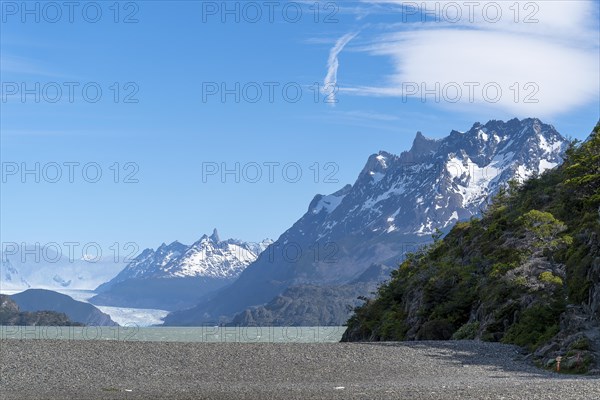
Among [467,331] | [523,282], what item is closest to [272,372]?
[523,282]

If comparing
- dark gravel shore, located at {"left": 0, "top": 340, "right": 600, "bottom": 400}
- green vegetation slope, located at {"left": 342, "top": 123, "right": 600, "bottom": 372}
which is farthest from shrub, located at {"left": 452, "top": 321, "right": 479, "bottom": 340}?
dark gravel shore, located at {"left": 0, "top": 340, "right": 600, "bottom": 400}

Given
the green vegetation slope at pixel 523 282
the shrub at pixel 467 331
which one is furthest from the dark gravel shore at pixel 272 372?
the shrub at pixel 467 331

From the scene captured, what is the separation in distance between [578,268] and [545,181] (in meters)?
37.2

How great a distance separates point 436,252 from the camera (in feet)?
335

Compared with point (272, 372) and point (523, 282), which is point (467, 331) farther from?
point (272, 372)

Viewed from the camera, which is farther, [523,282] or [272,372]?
[523,282]

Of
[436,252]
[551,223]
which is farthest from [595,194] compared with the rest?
[436,252]

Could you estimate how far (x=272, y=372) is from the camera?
140 feet

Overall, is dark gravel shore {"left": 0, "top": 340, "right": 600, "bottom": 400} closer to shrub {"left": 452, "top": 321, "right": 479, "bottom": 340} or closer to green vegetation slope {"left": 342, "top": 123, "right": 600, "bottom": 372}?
green vegetation slope {"left": 342, "top": 123, "right": 600, "bottom": 372}

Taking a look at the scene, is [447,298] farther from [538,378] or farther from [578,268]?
[538,378]

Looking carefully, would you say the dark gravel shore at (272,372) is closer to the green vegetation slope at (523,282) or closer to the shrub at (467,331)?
the green vegetation slope at (523,282)

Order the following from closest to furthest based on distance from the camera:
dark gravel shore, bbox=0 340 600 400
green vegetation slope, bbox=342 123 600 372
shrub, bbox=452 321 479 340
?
dark gravel shore, bbox=0 340 600 400 → green vegetation slope, bbox=342 123 600 372 → shrub, bbox=452 321 479 340

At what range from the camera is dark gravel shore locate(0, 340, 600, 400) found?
34312mm

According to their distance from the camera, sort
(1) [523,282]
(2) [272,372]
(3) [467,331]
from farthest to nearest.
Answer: (3) [467,331], (1) [523,282], (2) [272,372]
